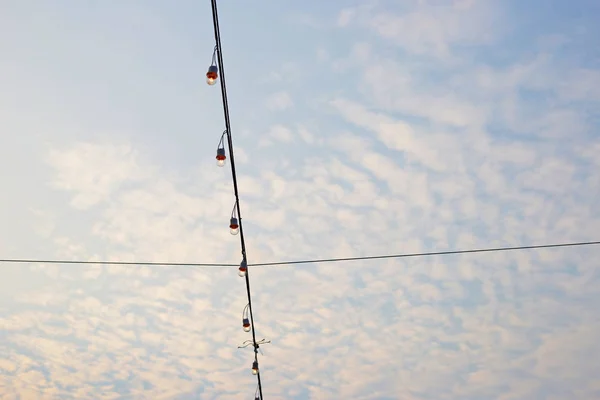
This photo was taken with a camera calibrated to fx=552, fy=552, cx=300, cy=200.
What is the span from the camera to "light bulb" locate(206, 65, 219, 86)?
7059 mm

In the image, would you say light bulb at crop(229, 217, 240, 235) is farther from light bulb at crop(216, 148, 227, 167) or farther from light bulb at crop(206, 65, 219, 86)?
light bulb at crop(206, 65, 219, 86)

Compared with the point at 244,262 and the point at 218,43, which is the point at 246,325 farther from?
the point at 218,43

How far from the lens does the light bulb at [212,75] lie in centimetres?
706

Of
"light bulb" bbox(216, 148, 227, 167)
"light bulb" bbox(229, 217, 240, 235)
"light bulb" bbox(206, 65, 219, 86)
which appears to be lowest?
"light bulb" bbox(229, 217, 240, 235)

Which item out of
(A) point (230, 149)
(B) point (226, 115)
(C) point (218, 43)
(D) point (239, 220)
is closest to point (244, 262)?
(D) point (239, 220)

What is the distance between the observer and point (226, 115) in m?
7.29

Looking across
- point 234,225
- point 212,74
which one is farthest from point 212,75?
point 234,225

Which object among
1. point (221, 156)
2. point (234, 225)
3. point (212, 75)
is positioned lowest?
point (234, 225)

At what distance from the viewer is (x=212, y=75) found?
7082mm

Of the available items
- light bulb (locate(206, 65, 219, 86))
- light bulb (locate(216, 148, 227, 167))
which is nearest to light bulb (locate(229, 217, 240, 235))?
light bulb (locate(216, 148, 227, 167))

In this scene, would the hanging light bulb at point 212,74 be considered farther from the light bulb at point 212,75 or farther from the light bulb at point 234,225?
the light bulb at point 234,225

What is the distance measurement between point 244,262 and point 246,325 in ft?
6.37

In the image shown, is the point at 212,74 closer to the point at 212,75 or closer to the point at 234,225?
the point at 212,75

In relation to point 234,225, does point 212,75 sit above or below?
above
